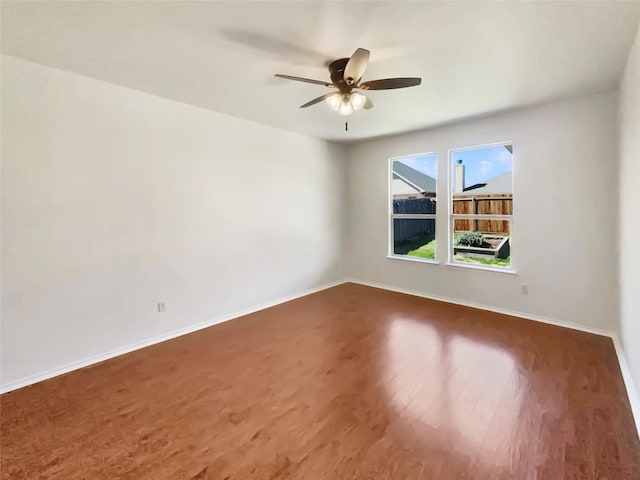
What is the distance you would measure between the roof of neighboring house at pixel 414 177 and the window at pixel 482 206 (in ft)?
1.30

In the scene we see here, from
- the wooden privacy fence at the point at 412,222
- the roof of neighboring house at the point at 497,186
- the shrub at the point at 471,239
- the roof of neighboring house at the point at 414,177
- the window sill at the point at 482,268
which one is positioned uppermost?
the roof of neighboring house at the point at 414,177

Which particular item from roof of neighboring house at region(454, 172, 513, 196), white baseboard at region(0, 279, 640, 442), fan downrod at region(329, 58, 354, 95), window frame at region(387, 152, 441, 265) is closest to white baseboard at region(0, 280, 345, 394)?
white baseboard at region(0, 279, 640, 442)

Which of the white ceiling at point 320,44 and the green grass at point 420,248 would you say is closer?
the white ceiling at point 320,44

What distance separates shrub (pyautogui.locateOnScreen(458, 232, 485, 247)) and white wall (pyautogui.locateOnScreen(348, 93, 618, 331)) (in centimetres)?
25

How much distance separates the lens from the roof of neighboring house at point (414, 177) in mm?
4797

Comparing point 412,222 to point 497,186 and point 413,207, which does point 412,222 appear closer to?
point 413,207

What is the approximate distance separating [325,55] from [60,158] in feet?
7.99

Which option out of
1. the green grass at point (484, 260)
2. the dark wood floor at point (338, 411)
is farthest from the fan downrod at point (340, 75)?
the green grass at point (484, 260)

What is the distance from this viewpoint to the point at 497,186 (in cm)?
405

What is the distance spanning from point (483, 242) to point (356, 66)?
3.25m

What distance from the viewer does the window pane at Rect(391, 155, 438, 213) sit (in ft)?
15.6

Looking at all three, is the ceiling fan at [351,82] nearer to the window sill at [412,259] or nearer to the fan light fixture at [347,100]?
the fan light fixture at [347,100]

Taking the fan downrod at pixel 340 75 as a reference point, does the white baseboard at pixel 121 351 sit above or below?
below

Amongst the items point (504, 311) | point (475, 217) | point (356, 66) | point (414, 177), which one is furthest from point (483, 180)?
point (356, 66)
